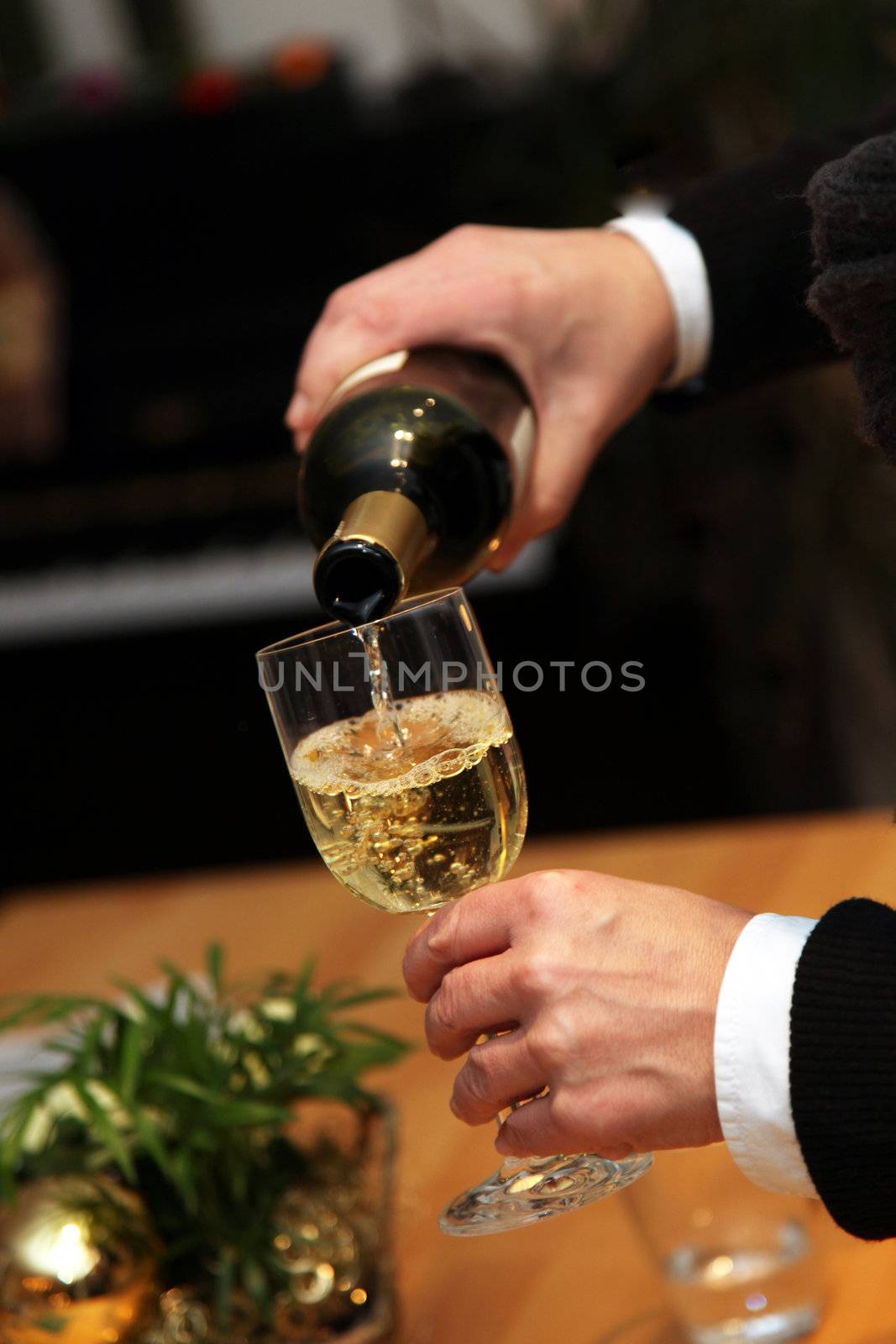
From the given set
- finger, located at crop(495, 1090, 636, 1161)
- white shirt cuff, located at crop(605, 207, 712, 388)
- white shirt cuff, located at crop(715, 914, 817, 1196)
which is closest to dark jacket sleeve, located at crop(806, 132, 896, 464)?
white shirt cuff, located at crop(715, 914, 817, 1196)

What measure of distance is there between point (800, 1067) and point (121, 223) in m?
3.14

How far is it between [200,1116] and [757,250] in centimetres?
78

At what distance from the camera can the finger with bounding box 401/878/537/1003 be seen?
0.73 metres

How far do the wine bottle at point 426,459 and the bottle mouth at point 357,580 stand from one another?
0.03m

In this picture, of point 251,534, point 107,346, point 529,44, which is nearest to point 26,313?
point 107,346

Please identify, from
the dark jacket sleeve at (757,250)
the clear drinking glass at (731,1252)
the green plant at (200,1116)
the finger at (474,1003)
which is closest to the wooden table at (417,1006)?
the clear drinking glass at (731,1252)

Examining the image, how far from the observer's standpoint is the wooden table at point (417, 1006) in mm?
1031

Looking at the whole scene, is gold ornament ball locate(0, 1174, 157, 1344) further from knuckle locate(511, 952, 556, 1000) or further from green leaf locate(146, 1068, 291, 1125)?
knuckle locate(511, 952, 556, 1000)

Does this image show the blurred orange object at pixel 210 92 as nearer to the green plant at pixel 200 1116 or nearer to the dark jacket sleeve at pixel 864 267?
the green plant at pixel 200 1116

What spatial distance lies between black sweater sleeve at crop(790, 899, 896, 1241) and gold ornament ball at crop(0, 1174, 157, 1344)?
0.46 metres

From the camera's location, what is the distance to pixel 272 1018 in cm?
104

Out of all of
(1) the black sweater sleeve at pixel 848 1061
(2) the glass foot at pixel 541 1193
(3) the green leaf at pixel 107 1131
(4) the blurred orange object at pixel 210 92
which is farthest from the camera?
(4) the blurred orange object at pixel 210 92

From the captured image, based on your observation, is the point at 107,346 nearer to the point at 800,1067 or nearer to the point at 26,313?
the point at 26,313

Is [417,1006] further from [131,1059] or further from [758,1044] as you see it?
[758,1044]
